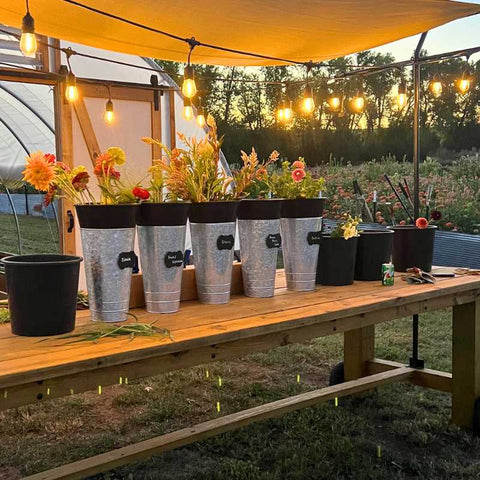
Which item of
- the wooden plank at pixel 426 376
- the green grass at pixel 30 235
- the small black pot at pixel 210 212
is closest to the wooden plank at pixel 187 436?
the wooden plank at pixel 426 376

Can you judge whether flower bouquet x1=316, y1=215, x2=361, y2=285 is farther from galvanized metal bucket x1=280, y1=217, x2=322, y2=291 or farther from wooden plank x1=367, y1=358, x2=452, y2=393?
wooden plank x1=367, y1=358, x2=452, y2=393

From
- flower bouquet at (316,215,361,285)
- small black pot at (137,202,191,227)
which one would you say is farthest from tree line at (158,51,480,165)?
small black pot at (137,202,191,227)

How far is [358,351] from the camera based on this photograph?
→ 3711 millimetres

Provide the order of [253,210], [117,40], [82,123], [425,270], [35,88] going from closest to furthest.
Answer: [253,210] < [425,270] < [117,40] < [82,123] < [35,88]

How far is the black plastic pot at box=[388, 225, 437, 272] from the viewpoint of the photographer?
2943mm

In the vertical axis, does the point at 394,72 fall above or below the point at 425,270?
above

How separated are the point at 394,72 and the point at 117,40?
7265mm

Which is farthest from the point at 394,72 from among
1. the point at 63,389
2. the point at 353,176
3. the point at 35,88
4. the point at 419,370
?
the point at 63,389

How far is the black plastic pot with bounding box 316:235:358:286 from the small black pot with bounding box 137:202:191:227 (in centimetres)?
76

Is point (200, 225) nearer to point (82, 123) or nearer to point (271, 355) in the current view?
point (271, 355)

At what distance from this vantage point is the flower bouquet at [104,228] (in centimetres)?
190

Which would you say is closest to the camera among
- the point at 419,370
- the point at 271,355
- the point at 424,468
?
the point at 424,468

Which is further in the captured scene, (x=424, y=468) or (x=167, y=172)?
(x=424, y=468)

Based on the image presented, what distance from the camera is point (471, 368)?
310 cm
